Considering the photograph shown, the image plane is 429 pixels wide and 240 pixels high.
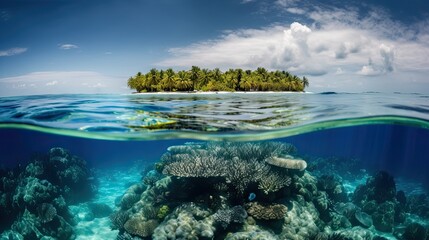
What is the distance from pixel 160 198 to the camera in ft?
35.7

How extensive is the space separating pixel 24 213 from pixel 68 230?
90.8 inches

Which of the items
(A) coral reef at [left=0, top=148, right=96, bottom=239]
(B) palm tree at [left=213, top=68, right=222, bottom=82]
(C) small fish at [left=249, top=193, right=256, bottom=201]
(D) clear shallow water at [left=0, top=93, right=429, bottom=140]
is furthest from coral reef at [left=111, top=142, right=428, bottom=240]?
(B) palm tree at [left=213, top=68, right=222, bottom=82]

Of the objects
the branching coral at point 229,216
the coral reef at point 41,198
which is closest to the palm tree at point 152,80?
the coral reef at point 41,198

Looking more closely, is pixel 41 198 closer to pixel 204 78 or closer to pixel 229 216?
pixel 229 216

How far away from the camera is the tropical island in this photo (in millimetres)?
56438

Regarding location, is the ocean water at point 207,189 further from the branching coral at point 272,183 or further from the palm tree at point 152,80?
the palm tree at point 152,80

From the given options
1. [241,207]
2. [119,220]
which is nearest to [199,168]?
[241,207]

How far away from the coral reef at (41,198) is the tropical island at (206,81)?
128 feet

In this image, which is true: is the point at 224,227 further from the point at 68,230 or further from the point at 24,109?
the point at 24,109

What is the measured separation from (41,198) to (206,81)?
5108 centimetres

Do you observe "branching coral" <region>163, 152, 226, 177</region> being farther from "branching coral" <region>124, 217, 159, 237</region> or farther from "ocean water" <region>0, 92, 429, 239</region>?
"branching coral" <region>124, 217, 159, 237</region>

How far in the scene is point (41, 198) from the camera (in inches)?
533

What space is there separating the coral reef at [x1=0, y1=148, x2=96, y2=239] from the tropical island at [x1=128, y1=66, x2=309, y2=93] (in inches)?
1537

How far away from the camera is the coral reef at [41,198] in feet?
41.1
